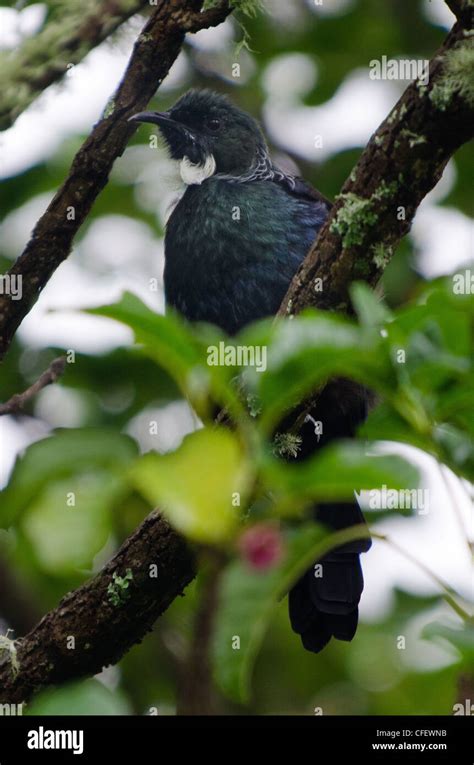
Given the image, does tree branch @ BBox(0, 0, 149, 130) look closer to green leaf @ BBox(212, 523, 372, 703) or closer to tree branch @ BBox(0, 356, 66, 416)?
tree branch @ BBox(0, 356, 66, 416)

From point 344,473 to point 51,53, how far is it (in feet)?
7.11

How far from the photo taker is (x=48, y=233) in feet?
9.61

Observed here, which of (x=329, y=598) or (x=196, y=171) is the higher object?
(x=196, y=171)

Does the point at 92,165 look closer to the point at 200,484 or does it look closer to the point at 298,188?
the point at 298,188

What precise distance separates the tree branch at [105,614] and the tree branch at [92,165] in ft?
2.30

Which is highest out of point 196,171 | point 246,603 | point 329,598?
point 196,171

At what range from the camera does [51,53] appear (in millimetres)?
2916

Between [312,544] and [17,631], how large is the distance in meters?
3.00

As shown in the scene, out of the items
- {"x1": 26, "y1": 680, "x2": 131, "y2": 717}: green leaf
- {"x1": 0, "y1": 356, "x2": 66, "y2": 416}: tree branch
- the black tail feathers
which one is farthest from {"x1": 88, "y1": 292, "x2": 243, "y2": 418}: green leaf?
the black tail feathers

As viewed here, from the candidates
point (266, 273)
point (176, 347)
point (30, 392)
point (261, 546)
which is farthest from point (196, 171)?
point (261, 546)

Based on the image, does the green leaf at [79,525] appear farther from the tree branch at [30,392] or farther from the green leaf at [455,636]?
the tree branch at [30,392]

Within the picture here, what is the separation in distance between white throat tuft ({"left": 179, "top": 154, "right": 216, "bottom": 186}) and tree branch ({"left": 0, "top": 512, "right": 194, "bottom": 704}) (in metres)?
1.73

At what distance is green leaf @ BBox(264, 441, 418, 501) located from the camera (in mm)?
1097
